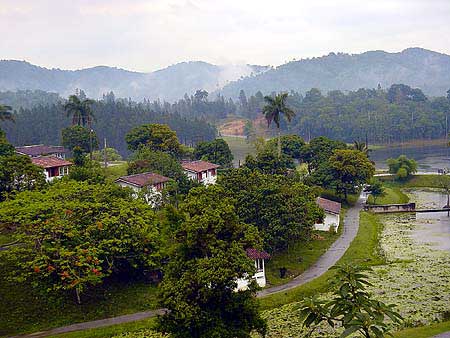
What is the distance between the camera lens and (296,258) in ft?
125

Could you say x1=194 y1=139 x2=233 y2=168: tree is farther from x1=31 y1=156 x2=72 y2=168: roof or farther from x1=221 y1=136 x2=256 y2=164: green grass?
x1=221 y1=136 x2=256 y2=164: green grass

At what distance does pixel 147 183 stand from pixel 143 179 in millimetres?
1399

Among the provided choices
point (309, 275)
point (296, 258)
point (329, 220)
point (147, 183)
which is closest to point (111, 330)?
point (309, 275)

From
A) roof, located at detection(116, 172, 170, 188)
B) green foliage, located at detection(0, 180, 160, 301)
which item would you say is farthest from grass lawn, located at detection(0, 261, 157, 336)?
roof, located at detection(116, 172, 170, 188)

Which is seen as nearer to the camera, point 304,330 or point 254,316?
point 254,316

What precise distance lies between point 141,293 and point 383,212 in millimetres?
36096

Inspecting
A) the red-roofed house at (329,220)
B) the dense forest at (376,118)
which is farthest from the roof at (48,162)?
the dense forest at (376,118)

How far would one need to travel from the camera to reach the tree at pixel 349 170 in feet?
195

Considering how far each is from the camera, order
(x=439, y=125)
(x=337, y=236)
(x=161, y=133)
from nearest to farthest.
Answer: (x=337, y=236)
(x=161, y=133)
(x=439, y=125)

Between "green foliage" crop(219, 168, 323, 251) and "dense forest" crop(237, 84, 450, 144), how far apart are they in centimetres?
9518

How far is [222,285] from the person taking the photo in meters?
19.7

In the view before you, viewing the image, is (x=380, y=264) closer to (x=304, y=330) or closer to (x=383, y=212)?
(x=304, y=330)

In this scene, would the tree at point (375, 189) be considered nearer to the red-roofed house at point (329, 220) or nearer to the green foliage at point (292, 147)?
the green foliage at point (292, 147)

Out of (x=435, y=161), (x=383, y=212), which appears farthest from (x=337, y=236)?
(x=435, y=161)
